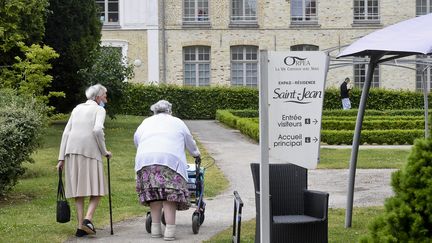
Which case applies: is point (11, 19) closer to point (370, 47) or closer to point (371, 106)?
point (370, 47)

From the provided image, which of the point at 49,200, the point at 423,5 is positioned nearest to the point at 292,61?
the point at 49,200

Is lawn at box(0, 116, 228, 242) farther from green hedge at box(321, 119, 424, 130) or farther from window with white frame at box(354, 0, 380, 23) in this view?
window with white frame at box(354, 0, 380, 23)

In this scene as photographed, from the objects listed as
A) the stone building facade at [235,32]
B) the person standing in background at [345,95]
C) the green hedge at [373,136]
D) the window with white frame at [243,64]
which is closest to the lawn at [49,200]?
the green hedge at [373,136]

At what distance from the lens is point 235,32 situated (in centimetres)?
4206

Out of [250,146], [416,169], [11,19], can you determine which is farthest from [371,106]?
[416,169]

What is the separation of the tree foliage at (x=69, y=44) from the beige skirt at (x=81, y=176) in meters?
17.4

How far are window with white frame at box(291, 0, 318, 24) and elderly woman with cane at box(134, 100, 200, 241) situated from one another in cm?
3299

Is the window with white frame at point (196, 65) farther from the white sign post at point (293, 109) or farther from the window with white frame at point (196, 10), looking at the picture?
the white sign post at point (293, 109)

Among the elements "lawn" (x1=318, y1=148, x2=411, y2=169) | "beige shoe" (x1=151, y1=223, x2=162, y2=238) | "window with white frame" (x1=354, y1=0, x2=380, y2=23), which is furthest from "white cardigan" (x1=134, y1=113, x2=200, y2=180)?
"window with white frame" (x1=354, y1=0, x2=380, y2=23)

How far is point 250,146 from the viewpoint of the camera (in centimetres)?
2398

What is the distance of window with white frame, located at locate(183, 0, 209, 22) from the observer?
42500 millimetres

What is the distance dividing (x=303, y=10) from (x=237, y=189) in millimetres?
28375

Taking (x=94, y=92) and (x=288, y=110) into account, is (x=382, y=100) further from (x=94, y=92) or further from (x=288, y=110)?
(x=288, y=110)

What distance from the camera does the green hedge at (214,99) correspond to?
3859 centimetres
